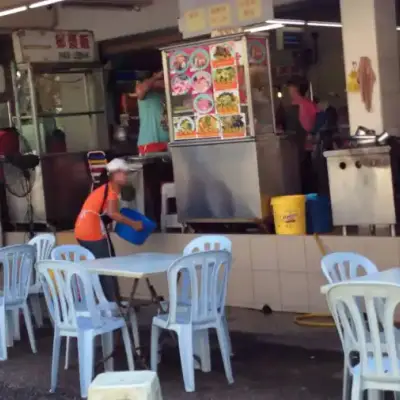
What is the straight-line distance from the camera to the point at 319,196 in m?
7.81

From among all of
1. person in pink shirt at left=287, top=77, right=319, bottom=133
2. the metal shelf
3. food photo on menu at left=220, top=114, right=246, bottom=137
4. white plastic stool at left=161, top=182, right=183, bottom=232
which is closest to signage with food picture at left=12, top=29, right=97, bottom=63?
the metal shelf

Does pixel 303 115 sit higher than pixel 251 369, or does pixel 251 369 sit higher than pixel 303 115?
pixel 303 115

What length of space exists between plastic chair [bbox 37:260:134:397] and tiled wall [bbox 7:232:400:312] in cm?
221

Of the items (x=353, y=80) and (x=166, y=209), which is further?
(x=166, y=209)

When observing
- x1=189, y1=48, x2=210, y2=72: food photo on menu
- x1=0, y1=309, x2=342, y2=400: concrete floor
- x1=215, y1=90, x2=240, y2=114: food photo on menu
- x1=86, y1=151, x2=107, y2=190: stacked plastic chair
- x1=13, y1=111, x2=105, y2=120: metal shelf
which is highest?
x1=189, y1=48, x2=210, y2=72: food photo on menu

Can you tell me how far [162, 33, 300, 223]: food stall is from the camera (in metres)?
7.71

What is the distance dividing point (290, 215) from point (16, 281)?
2.57 m

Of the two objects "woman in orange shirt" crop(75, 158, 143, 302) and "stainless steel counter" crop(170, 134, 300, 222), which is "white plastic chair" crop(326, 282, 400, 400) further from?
"stainless steel counter" crop(170, 134, 300, 222)

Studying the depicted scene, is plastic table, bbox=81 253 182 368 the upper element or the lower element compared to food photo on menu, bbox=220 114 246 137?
lower

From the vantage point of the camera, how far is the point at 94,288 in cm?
598

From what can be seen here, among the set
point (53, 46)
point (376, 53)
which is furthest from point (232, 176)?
point (53, 46)

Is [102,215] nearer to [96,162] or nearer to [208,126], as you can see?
[208,126]

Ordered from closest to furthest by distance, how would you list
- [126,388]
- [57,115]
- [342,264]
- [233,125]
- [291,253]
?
1. [126,388]
2. [342,264]
3. [291,253]
4. [233,125]
5. [57,115]

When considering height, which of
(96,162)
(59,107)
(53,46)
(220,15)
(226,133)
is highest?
(53,46)
